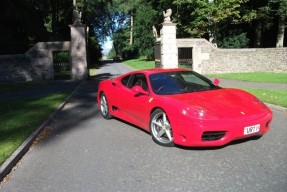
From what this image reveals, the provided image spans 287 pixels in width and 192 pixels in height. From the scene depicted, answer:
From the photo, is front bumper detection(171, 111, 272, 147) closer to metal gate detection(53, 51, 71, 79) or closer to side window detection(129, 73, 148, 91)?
side window detection(129, 73, 148, 91)

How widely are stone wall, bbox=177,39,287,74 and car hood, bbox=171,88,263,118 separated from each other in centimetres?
1749

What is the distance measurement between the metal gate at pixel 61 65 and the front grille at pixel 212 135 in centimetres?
1914

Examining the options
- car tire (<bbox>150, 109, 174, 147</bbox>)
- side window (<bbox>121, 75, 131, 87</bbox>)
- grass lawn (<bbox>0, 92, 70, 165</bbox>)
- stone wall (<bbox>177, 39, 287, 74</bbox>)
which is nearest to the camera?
car tire (<bbox>150, 109, 174, 147</bbox>)

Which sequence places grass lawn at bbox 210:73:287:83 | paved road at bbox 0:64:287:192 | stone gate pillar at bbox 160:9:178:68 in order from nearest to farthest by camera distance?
paved road at bbox 0:64:287:192
grass lawn at bbox 210:73:287:83
stone gate pillar at bbox 160:9:178:68

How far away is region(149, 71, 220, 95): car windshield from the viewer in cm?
709

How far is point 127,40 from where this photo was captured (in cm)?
8669

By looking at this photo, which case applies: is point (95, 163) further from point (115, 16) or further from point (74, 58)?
point (115, 16)

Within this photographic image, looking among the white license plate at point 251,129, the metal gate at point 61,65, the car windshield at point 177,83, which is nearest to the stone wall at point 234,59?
the metal gate at point 61,65

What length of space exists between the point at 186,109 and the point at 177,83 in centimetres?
139

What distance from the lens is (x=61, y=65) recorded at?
23969 mm

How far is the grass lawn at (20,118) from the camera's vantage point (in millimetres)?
6864

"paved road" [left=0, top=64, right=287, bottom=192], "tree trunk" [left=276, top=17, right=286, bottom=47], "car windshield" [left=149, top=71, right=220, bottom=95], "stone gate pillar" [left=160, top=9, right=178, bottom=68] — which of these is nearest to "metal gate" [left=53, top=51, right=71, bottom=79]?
"stone gate pillar" [left=160, top=9, right=178, bottom=68]

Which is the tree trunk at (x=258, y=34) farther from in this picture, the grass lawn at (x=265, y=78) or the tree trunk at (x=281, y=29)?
the grass lawn at (x=265, y=78)

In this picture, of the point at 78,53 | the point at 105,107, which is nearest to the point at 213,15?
the point at 78,53
